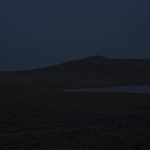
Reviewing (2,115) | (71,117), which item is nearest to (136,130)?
(71,117)

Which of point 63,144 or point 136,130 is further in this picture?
point 136,130

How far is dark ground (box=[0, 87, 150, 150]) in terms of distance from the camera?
15461 mm

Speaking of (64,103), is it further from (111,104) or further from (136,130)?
(136,130)

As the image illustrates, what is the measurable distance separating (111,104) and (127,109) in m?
3.24

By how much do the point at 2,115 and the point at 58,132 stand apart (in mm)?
7168

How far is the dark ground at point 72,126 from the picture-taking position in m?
15.5

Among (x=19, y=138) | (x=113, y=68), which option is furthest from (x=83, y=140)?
(x=113, y=68)

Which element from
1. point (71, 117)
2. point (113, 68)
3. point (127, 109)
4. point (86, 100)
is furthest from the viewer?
point (113, 68)

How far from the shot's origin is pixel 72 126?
777 inches

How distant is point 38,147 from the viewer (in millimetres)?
15078

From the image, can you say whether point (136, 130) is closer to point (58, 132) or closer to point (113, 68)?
point (58, 132)

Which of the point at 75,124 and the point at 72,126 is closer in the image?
the point at 72,126

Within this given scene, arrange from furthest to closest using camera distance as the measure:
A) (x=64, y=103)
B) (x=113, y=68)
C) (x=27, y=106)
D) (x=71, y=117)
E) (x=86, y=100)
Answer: (x=113, y=68)
(x=86, y=100)
(x=64, y=103)
(x=27, y=106)
(x=71, y=117)

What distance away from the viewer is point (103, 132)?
689 inches
